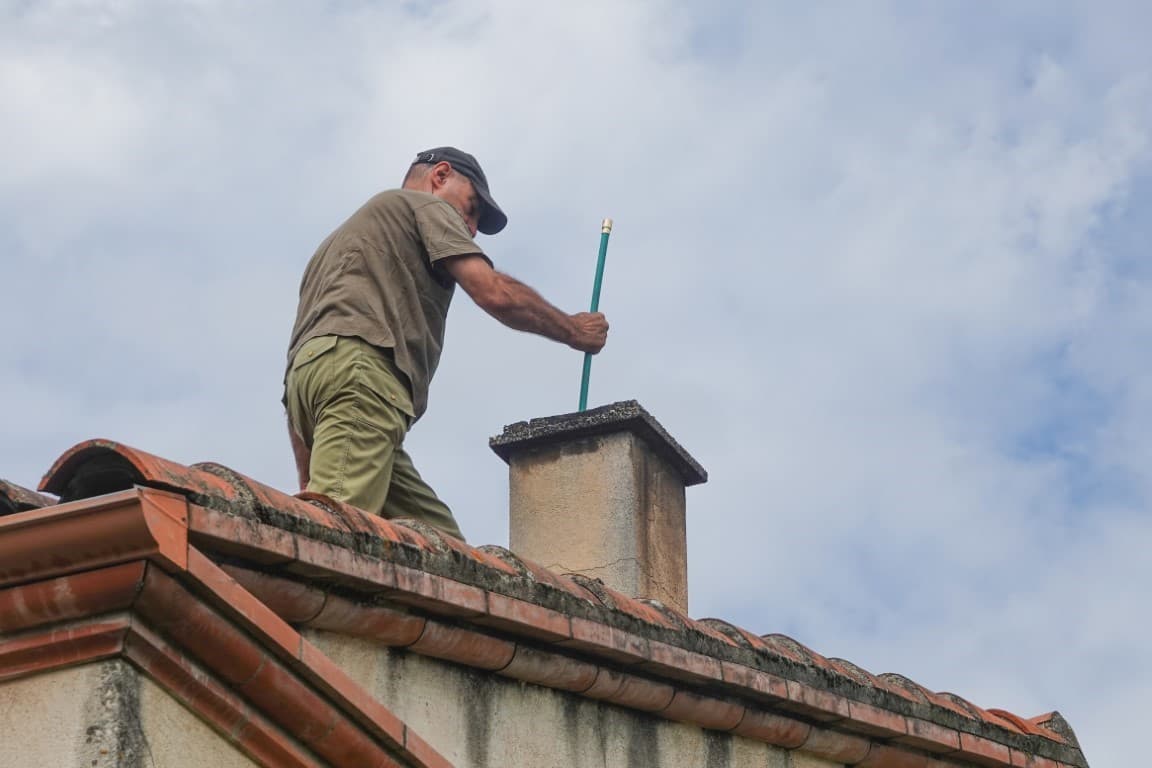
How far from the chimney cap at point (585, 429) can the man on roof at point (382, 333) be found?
163 centimetres

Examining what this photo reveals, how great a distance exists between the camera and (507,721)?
15.3 feet

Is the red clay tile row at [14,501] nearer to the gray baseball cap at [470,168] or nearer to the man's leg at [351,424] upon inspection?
the man's leg at [351,424]

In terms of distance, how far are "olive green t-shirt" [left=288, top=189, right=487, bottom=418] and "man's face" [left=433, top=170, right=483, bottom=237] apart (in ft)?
1.16

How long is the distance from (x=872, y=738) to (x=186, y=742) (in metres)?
2.80

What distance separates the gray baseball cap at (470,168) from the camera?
21.6 feet

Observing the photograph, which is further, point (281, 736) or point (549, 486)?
point (549, 486)

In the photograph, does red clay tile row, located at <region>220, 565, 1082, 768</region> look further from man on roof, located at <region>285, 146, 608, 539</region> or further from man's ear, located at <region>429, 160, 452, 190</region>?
man's ear, located at <region>429, 160, 452, 190</region>

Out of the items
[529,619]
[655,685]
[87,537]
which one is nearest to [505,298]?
[655,685]

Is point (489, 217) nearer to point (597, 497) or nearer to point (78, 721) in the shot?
point (597, 497)

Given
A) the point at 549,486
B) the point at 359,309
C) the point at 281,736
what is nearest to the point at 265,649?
the point at 281,736

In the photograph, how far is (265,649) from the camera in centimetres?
369

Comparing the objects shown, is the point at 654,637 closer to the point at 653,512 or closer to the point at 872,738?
the point at 872,738

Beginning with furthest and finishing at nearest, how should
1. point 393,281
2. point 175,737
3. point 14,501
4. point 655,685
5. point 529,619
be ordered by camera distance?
point 393,281, point 655,685, point 529,619, point 14,501, point 175,737

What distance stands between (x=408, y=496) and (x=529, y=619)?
1.51m
